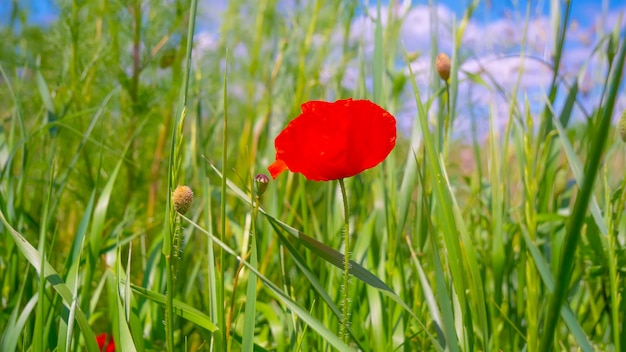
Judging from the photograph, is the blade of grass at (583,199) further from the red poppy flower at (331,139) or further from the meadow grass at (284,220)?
A: the red poppy flower at (331,139)

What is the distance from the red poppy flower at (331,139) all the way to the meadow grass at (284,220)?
0.12 feet

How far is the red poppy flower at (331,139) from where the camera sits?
0.50m

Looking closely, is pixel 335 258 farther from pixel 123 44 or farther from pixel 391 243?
pixel 123 44

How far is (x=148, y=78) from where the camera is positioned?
150 centimetres

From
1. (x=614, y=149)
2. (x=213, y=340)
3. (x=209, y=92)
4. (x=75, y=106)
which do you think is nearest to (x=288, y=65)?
(x=209, y=92)

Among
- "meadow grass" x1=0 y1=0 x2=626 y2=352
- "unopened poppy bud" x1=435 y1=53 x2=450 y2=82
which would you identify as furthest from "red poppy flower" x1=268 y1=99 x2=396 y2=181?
"unopened poppy bud" x1=435 y1=53 x2=450 y2=82

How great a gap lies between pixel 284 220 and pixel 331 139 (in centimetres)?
69

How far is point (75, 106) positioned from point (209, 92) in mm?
471

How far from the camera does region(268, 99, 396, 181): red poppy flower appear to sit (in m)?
0.50

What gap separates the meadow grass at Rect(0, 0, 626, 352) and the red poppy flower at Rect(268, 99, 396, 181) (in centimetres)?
4

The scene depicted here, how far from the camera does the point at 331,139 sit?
50 centimetres

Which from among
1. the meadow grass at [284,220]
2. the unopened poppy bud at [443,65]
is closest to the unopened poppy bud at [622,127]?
the meadow grass at [284,220]

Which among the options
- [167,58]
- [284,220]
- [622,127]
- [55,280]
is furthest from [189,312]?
[167,58]

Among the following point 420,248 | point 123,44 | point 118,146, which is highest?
point 123,44
